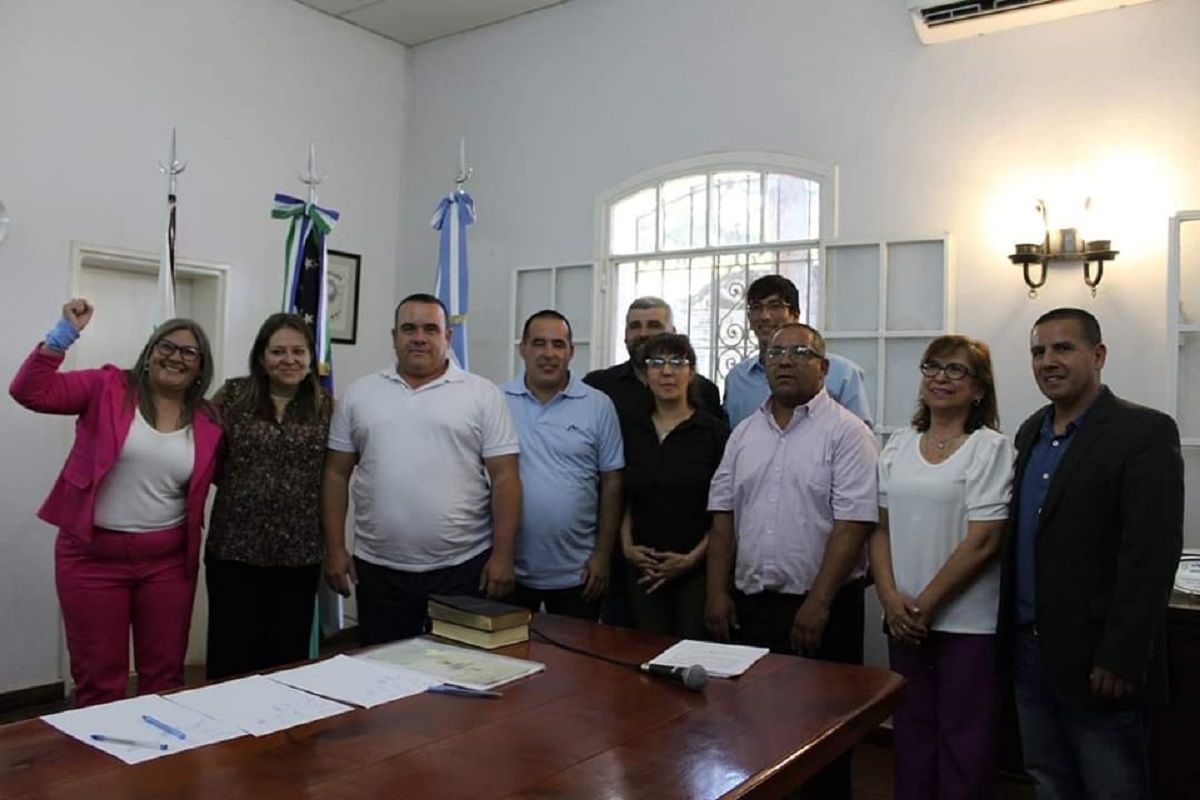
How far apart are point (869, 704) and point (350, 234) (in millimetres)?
4120

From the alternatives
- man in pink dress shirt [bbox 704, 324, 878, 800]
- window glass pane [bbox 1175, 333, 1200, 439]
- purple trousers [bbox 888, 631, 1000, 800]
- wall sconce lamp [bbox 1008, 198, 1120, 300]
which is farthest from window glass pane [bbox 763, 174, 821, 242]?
purple trousers [bbox 888, 631, 1000, 800]

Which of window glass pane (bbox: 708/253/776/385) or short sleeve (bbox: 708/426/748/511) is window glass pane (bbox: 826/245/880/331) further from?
short sleeve (bbox: 708/426/748/511)

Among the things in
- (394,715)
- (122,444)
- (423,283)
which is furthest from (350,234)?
(394,715)

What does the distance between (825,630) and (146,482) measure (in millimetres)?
1843

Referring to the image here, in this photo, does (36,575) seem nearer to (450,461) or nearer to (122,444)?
(122,444)

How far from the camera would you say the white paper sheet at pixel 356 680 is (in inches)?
64.0

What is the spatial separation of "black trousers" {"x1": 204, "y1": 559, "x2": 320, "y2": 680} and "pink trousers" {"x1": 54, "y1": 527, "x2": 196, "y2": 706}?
3.4 inches

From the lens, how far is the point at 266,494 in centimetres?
263

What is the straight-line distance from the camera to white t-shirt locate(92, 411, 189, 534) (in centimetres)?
251

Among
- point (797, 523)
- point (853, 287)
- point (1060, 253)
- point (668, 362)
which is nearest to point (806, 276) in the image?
point (853, 287)

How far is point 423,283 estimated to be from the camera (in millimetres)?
A: 5277

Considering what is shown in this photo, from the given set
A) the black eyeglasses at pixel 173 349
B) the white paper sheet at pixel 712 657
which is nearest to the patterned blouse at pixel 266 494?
the black eyeglasses at pixel 173 349

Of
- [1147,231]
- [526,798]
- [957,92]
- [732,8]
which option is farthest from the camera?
[732,8]

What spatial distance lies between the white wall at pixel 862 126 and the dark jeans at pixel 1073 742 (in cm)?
148
